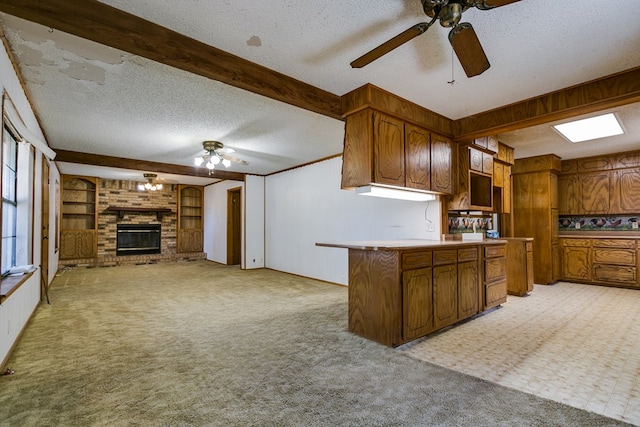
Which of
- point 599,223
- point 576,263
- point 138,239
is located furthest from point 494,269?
point 138,239

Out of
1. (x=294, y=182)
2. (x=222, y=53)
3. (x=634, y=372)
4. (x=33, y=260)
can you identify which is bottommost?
(x=634, y=372)

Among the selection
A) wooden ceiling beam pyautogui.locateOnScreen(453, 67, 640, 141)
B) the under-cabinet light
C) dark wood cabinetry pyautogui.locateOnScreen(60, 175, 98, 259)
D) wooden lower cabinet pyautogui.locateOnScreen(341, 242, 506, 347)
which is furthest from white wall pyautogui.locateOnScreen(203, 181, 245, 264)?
wooden ceiling beam pyautogui.locateOnScreen(453, 67, 640, 141)

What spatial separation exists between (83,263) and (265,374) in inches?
318

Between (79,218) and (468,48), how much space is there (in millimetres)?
9685

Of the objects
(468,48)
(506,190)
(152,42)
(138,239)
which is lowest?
(138,239)

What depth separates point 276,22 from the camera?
2.07 m

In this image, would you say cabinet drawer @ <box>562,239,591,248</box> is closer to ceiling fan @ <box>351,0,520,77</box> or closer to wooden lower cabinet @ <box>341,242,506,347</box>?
wooden lower cabinet @ <box>341,242,506,347</box>

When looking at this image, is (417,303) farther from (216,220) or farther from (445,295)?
(216,220)

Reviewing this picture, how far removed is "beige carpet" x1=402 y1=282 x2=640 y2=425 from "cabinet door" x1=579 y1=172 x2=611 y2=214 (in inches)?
91.4

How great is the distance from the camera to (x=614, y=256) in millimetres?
5406

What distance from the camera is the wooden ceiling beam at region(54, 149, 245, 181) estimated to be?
5.41 meters

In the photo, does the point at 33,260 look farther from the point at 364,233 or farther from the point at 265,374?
the point at 364,233

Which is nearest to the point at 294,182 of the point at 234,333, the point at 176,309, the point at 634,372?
the point at 176,309

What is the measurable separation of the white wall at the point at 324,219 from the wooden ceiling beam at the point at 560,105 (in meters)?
1.05
